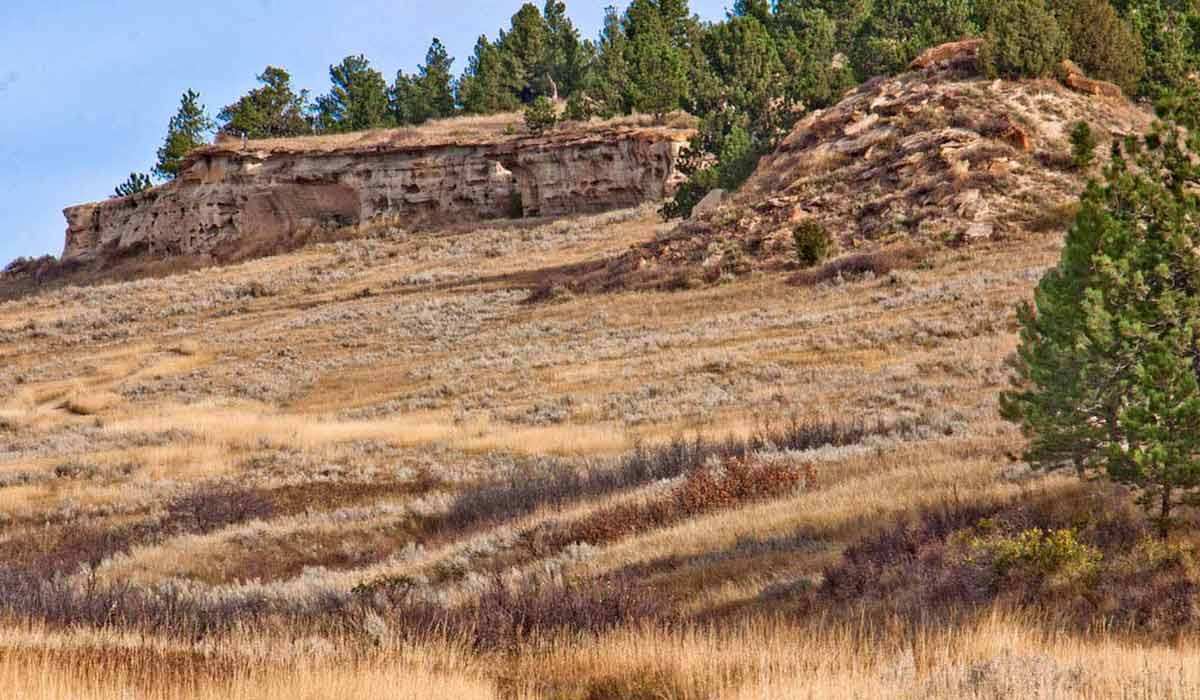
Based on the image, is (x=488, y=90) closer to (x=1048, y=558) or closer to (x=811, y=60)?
(x=811, y=60)

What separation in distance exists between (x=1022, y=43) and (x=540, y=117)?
115 ft

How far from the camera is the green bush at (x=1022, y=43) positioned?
46.2 meters

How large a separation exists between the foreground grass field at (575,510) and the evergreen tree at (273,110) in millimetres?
49475

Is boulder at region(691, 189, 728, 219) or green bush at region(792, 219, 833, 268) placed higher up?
boulder at region(691, 189, 728, 219)

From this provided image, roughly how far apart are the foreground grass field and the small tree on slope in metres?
0.79

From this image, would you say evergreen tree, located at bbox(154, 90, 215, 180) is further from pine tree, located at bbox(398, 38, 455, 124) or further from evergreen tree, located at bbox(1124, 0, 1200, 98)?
evergreen tree, located at bbox(1124, 0, 1200, 98)

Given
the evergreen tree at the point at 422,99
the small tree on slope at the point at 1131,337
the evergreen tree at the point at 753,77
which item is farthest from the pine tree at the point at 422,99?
the small tree on slope at the point at 1131,337

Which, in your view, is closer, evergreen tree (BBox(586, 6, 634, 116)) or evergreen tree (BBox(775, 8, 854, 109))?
evergreen tree (BBox(775, 8, 854, 109))

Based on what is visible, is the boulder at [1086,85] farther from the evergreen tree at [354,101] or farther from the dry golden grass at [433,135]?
the evergreen tree at [354,101]

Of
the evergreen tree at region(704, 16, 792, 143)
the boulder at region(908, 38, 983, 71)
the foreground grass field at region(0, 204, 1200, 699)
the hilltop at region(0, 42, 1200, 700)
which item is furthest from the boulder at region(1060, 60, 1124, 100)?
the evergreen tree at region(704, 16, 792, 143)

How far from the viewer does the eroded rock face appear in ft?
232

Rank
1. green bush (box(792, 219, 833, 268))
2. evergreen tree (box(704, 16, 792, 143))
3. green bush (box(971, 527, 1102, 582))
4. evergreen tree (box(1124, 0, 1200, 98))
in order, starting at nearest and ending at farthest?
green bush (box(971, 527, 1102, 582)) < green bush (box(792, 219, 833, 268)) < evergreen tree (box(1124, 0, 1200, 98)) < evergreen tree (box(704, 16, 792, 143))

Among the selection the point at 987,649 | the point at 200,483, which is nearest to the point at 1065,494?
the point at 987,649

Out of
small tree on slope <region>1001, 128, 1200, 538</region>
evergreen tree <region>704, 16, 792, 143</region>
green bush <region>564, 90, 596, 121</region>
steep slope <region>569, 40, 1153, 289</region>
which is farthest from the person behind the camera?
green bush <region>564, 90, 596, 121</region>
